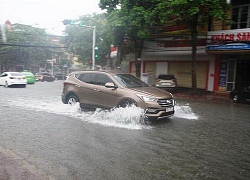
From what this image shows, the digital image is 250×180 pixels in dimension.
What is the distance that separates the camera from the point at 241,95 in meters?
Result: 16.5

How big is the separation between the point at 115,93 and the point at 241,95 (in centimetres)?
1074

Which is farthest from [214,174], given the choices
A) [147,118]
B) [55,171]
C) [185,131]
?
[147,118]

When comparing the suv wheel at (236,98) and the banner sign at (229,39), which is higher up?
the banner sign at (229,39)

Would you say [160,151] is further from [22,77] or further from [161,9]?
[22,77]

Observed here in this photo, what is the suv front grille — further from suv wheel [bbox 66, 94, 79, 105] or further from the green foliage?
the green foliage

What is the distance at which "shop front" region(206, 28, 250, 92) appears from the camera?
60.9ft

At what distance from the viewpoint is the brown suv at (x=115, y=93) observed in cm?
819

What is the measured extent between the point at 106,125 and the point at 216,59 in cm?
1630

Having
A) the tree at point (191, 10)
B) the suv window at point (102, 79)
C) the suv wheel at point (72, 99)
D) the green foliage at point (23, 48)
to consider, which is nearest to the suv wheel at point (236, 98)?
the tree at point (191, 10)

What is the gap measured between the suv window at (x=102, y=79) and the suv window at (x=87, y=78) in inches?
9.7

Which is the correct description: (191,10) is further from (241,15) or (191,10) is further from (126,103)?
(126,103)

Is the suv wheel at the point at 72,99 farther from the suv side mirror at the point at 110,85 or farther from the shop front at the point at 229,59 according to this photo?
the shop front at the point at 229,59

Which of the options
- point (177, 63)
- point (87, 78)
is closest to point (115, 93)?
point (87, 78)

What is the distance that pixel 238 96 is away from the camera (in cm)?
1672
